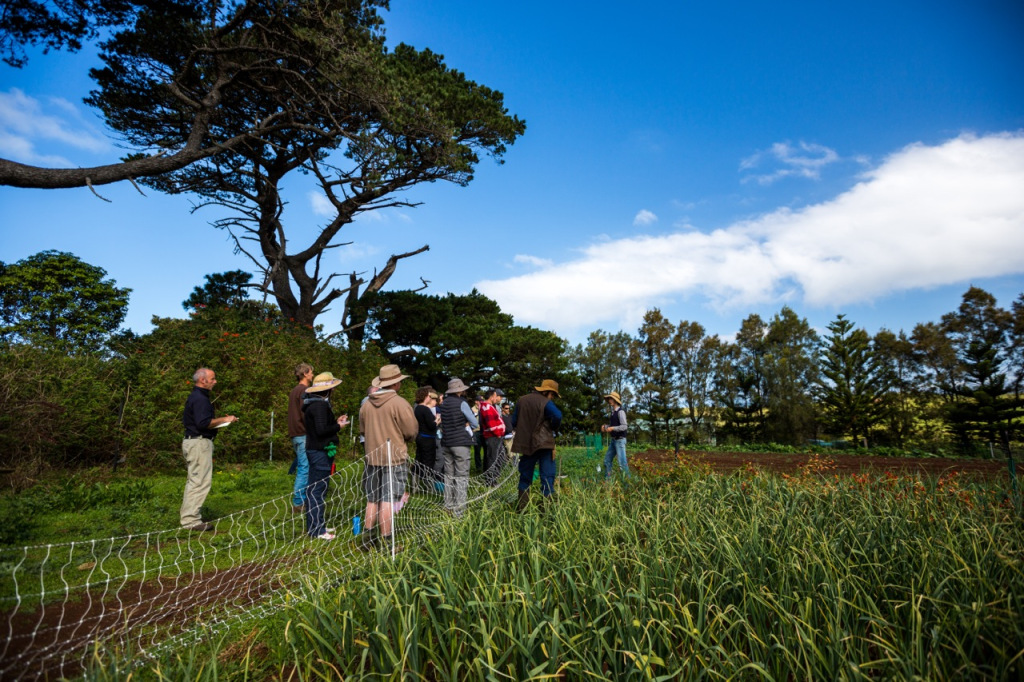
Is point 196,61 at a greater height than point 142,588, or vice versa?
point 196,61

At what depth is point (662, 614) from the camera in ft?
7.47

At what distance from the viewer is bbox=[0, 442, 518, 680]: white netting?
8.20 feet

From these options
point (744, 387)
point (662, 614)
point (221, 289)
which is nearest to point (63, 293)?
point (221, 289)

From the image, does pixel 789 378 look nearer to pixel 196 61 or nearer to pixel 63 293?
pixel 196 61

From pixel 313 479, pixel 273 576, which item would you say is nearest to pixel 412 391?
pixel 313 479

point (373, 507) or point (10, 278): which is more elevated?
point (10, 278)

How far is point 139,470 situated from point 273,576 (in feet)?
Answer: 20.9

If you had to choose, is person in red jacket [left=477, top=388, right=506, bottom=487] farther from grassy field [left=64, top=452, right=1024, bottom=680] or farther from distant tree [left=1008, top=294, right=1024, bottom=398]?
distant tree [left=1008, top=294, right=1024, bottom=398]

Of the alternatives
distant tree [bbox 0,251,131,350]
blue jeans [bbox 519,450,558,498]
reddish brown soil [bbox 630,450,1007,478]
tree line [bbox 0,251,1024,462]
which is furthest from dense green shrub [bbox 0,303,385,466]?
distant tree [bbox 0,251,131,350]

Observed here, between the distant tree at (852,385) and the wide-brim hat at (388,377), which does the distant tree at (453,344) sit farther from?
the distant tree at (852,385)

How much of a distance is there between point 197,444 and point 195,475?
0.30 meters

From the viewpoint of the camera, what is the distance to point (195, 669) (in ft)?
7.91

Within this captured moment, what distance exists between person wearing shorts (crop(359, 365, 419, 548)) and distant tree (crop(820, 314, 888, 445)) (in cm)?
3613

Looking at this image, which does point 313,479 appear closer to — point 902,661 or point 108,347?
point 902,661
